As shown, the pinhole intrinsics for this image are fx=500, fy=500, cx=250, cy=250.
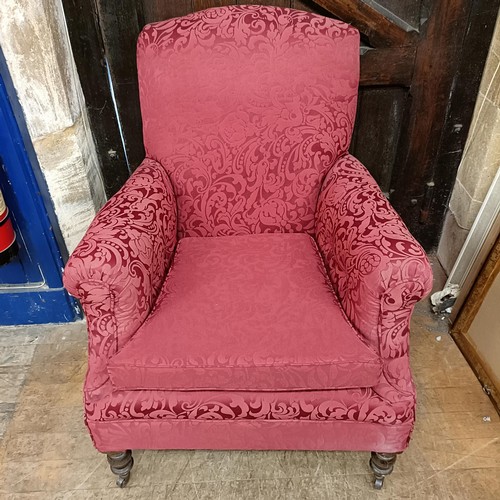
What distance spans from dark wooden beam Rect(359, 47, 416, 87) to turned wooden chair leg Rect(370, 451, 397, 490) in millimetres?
1145

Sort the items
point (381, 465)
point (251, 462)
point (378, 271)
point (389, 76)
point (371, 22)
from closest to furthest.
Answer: point (378, 271), point (381, 465), point (251, 462), point (371, 22), point (389, 76)

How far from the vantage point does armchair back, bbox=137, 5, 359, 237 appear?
138 cm

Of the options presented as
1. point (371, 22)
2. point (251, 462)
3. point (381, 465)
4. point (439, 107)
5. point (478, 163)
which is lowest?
point (251, 462)

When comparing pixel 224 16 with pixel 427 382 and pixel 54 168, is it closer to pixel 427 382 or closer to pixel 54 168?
pixel 54 168

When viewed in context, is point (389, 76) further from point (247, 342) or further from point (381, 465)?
point (381, 465)

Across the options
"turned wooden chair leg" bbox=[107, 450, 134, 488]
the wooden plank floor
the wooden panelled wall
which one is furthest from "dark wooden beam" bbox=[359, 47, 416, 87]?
"turned wooden chair leg" bbox=[107, 450, 134, 488]

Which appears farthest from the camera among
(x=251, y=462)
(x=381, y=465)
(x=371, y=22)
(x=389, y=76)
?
(x=389, y=76)

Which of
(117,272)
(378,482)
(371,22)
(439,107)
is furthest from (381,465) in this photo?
(371,22)

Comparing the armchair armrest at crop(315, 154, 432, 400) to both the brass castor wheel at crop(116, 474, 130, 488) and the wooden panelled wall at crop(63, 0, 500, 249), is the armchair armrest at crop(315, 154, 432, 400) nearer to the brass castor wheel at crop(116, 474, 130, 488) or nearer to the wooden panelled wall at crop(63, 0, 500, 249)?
the wooden panelled wall at crop(63, 0, 500, 249)

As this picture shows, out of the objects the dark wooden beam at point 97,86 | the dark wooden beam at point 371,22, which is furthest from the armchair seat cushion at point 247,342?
the dark wooden beam at point 371,22

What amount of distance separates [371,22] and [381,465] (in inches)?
50.6

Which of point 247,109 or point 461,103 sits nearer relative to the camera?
point 247,109

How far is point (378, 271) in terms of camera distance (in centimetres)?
105

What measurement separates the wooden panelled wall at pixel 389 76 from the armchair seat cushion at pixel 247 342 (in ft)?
2.42
